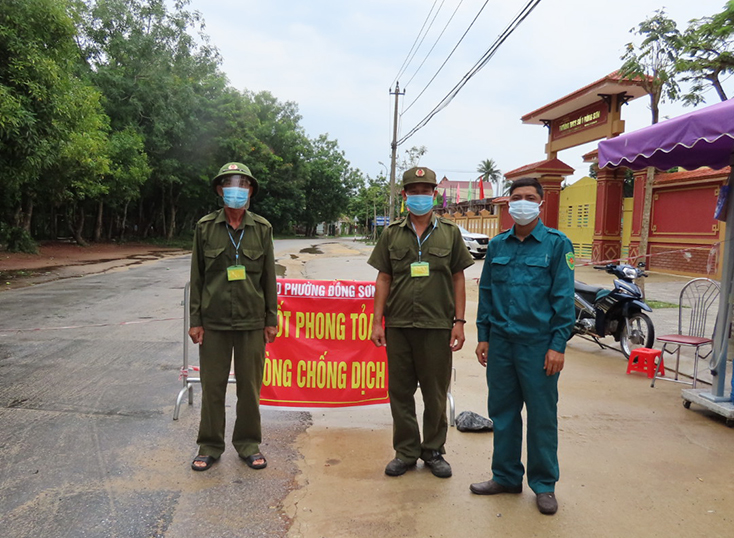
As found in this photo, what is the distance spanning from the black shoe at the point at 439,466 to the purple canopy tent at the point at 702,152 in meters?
2.43

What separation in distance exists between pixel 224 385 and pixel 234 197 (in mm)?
1211

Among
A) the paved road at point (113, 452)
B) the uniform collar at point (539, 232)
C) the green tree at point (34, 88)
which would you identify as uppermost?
the green tree at point (34, 88)

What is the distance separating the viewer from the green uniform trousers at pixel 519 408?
2891 mm

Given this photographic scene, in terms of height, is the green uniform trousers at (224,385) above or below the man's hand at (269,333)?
below

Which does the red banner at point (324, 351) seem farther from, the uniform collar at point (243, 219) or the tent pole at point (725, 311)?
the tent pole at point (725, 311)

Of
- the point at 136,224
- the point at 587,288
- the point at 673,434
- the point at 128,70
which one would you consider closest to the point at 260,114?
the point at 136,224

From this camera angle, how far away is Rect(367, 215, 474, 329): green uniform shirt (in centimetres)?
325

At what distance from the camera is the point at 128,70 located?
25.2 meters

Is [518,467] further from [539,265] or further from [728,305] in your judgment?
[728,305]

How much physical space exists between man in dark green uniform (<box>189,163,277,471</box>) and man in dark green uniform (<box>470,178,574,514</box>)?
1426 mm

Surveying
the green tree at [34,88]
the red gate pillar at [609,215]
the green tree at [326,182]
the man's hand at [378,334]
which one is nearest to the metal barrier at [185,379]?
the man's hand at [378,334]

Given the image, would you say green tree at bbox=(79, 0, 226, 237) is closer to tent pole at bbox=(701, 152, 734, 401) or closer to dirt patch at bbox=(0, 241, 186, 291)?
dirt patch at bbox=(0, 241, 186, 291)

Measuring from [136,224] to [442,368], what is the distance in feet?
127

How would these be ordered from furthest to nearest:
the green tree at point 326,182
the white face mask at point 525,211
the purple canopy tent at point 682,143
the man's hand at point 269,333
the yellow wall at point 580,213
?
1. the green tree at point 326,182
2. the yellow wall at point 580,213
3. the purple canopy tent at point 682,143
4. the man's hand at point 269,333
5. the white face mask at point 525,211
